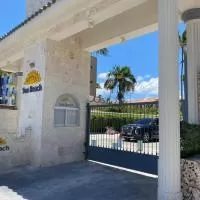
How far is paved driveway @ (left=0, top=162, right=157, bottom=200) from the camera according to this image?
19.1 feet

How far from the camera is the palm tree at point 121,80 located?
4725 centimetres

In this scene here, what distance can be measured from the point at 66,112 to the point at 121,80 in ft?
126

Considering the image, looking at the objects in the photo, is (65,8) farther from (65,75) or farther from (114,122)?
(114,122)

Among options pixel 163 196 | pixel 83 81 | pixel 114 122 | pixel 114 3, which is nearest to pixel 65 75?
pixel 83 81

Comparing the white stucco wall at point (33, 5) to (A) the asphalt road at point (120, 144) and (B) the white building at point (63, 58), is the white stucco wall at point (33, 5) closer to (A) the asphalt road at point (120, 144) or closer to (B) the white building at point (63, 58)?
(B) the white building at point (63, 58)

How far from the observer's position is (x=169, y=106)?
5008 mm

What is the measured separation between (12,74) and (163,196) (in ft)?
33.5

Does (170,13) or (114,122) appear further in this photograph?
(114,122)

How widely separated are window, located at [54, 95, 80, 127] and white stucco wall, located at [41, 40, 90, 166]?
0.49 ft

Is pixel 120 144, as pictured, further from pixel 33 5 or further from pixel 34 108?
pixel 33 5

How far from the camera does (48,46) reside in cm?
918

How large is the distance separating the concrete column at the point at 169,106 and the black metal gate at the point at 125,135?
77.8 inches

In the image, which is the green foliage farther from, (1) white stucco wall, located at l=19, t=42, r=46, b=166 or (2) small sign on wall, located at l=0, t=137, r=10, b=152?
(2) small sign on wall, located at l=0, t=137, r=10, b=152

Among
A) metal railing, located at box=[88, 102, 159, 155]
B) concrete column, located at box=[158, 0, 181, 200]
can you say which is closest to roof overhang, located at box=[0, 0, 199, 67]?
concrete column, located at box=[158, 0, 181, 200]
